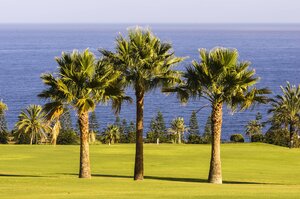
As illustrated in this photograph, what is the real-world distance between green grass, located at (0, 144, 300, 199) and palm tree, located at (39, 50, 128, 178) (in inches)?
127

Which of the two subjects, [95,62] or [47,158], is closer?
[95,62]

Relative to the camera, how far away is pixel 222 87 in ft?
101

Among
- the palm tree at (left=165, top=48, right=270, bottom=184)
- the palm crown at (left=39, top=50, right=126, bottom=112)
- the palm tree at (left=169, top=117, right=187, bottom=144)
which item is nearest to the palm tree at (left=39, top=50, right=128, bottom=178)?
the palm crown at (left=39, top=50, right=126, bottom=112)

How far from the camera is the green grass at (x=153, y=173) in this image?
23.6m

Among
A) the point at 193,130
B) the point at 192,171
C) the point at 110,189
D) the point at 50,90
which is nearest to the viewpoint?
the point at 110,189

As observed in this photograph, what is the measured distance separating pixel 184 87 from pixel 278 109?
43.4 metres

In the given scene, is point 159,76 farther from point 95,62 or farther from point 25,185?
point 25,185

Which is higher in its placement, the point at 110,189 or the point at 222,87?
the point at 222,87

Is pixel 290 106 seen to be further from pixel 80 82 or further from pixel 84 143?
pixel 80 82

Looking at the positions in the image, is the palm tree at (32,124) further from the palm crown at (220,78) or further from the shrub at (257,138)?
the palm crown at (220,78)

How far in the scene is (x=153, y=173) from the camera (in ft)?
119

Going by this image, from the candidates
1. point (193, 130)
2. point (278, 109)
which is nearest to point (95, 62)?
point (278, 109)

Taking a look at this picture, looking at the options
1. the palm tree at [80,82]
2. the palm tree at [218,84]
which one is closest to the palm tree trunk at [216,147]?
the palm tree at [218,84]

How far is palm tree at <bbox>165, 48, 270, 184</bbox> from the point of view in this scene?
30438 millimetres
